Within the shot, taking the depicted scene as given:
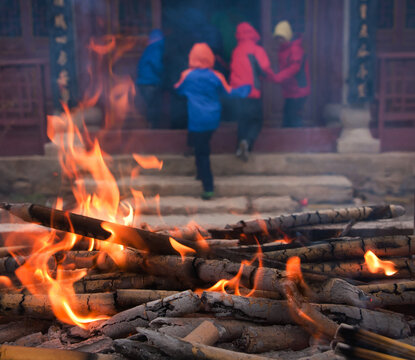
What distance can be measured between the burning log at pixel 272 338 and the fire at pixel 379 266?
2.41 ft

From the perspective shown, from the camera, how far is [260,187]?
299 inches

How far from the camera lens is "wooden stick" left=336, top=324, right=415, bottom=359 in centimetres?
223

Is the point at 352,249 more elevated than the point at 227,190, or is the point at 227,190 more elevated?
the point at 352,249

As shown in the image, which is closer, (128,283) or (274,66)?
(128,283)

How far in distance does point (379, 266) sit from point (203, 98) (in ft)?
14.7

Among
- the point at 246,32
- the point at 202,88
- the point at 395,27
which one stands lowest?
the point at 202,88

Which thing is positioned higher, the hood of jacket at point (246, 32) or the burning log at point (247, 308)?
the hood of jacket at point (246, 32)

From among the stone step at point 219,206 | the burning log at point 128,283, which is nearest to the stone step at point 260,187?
the stone step at point 219,206

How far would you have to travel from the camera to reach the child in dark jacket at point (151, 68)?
25.6ft

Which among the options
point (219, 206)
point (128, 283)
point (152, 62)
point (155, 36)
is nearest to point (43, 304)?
point (128, 283)

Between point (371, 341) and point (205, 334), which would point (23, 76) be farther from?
point (371, 341)

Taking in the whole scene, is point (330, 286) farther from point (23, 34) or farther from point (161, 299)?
point (23, 34)

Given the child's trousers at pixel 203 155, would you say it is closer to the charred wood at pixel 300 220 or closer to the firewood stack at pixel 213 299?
the charred wood at pixel 300 220

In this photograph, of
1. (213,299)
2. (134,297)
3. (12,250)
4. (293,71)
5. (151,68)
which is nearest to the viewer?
(213,299)
